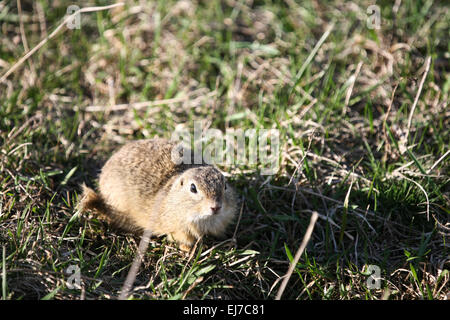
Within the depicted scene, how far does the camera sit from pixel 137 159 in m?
4.23

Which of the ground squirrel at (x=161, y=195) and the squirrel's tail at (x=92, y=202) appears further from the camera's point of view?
the squirrel's tail at (x=92, y=202)

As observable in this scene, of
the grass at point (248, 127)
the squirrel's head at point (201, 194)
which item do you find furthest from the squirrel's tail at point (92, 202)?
the squirrel's head at point (201, 194)

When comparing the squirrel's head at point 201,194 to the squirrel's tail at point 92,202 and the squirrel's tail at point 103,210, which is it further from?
the squirrel's tail at point 92,202

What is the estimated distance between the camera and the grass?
380 centimetres

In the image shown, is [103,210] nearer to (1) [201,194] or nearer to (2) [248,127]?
(1) [201,194]

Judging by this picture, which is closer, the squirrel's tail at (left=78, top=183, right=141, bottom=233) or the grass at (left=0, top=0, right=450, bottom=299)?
the grass at (left=0, top=0, right=450, bottom=299)

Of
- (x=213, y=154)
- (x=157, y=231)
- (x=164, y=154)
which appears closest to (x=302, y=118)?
(x=213, y=154)

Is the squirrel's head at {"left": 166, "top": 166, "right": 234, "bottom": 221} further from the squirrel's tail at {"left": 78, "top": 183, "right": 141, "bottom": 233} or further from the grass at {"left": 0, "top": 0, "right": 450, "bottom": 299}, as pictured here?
the squirrel's tail at {"left": 78, "top": 183, "right": 141, "bottom": 233}

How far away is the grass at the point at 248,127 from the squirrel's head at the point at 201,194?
13.4 inches

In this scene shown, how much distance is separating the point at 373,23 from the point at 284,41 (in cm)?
112

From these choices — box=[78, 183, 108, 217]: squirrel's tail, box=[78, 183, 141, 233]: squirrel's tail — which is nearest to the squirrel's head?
box=[78, 183, 141, 233]: squirrel's tail

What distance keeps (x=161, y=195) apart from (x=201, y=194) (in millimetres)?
496

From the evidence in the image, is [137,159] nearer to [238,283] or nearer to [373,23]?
[238,283]

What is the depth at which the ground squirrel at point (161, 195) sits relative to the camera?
3838 mm
